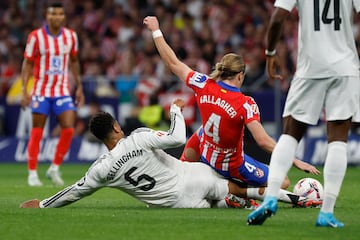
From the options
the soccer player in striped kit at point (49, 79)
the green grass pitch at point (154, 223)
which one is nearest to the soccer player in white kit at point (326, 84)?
the green grass pitch at point (154, 223)

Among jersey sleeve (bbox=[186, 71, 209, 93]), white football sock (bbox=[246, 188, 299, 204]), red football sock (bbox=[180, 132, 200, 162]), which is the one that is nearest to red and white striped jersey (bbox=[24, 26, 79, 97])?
red football sock (bbox=[180, 132, 200, 162])

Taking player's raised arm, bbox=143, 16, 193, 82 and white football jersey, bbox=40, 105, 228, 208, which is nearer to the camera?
white football jersey, bbox=40, 105, 228, 208

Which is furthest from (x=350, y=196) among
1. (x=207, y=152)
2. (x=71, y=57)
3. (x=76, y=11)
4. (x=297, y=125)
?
(x=76, y=11)

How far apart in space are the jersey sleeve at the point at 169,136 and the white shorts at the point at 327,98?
58.8 inches

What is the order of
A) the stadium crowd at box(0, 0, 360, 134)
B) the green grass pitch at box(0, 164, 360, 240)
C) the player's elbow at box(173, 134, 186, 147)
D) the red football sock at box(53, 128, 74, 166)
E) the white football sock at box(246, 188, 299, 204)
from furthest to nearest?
the stadium crowd at box(0, 0, 360, 134), the red football sock at box(53, 128, 74, 166), the white football sock at box(246, 188, 299, 204), the player's elbow at box(173, 134, 186, 147), the green grass pitch at box(0, 164, 360, 240)

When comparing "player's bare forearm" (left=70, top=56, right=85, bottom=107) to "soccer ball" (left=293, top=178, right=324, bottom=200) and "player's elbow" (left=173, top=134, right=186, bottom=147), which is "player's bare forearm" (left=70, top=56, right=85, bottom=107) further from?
"player's elbow" (left=173, top=134, right=186, bottom=147)

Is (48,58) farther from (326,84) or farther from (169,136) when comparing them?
(326,84)

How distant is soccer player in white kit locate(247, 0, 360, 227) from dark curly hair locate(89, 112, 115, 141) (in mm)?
1869

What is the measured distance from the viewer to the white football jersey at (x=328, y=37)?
721cm

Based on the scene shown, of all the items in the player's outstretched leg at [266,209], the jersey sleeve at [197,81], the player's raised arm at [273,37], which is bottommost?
the player's outstretched leg at [266,209]

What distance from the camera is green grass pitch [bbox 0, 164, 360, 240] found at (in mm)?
6883

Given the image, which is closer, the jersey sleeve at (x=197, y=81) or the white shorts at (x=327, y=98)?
the white shorts at (x=327, y=98)

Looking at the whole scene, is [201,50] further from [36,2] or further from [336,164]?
[336,164]

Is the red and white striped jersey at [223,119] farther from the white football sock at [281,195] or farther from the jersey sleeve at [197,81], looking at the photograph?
the white football sock at [281,195]
